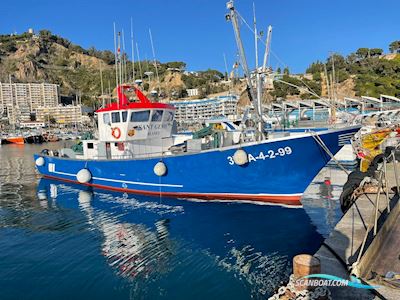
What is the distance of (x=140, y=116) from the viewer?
54.7 feet

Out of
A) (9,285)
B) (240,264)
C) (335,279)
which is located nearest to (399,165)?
(240,264)

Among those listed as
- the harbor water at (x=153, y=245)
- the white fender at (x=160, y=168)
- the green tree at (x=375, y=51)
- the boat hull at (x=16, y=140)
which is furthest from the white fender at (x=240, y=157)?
the green tree at (x=375, y=51)

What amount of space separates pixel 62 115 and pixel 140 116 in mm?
143194

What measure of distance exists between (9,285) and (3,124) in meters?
144

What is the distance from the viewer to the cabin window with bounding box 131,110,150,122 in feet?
54.1

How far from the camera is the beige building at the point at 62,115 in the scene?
468ft

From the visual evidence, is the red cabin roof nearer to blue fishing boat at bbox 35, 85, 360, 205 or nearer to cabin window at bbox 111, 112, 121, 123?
blue fishing boat at bbox 35, 85, 360, 205

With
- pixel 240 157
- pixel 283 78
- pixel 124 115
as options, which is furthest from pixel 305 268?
pixel 283 78

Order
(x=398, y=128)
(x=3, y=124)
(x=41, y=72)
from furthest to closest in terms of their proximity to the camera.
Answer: (x=41, y=72) → (x=3, y=124) → (x=398, y=128)

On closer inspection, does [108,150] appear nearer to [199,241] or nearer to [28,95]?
[199,241]

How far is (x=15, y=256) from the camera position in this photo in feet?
31.7

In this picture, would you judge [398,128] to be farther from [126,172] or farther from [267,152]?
[126,172]

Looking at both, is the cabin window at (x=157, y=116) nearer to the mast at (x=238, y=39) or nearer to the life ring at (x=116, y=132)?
the life ring at (x=116, y=132)

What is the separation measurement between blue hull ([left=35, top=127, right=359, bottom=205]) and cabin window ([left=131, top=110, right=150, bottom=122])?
7.14 feet
